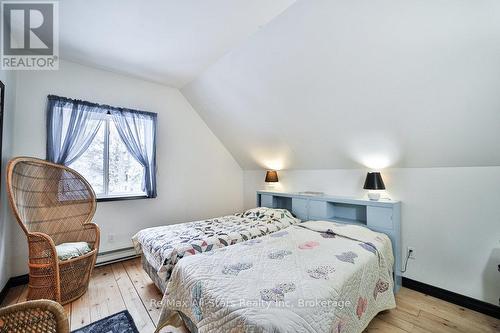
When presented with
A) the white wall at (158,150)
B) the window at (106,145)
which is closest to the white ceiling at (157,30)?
the white wall at (158,150)

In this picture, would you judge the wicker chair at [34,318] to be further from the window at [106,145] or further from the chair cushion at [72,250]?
the window at [106,145]

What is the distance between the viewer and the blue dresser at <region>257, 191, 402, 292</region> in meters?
2.22

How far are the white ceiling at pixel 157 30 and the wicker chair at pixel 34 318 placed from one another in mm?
2043

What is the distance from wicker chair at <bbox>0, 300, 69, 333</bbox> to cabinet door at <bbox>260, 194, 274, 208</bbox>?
2872 millimetres

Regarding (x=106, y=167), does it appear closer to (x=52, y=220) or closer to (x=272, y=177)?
(x=52, y=220)

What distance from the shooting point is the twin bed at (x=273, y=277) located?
108 centimetres

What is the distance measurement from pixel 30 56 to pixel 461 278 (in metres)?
5.03

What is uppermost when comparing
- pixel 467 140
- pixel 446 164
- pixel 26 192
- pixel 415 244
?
pixel 467 140

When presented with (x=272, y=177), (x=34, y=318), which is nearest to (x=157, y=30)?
(x=34, y=318)

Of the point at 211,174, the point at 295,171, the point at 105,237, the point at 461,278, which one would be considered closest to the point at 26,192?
the point at 105,237

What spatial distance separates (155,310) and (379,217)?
237 cm

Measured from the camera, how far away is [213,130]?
3.91 meters

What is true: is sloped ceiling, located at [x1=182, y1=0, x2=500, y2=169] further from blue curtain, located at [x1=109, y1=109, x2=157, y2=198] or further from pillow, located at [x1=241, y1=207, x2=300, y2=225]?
blue curtain, located at [x1=109, y1=109, x2=157, y2=198]

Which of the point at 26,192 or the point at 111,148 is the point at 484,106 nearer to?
the point at 111,148
